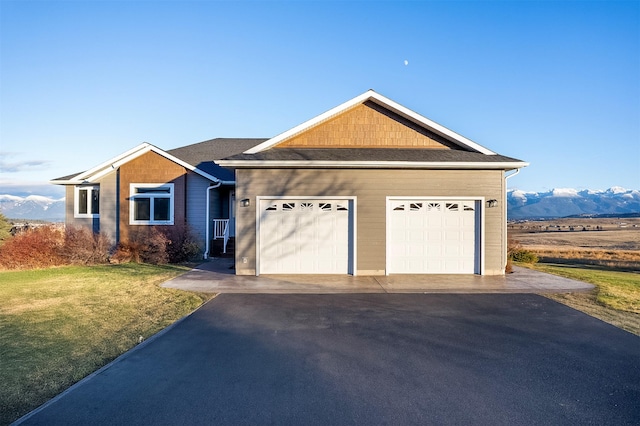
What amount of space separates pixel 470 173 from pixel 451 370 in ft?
26.7

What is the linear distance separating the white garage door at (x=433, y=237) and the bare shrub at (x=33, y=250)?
13107mm

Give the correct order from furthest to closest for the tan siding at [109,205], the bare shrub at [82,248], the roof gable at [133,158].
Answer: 1. the tan siding at [109,205]
2. the roof gable at [133,158]
3. the bare shrub at [82,248]

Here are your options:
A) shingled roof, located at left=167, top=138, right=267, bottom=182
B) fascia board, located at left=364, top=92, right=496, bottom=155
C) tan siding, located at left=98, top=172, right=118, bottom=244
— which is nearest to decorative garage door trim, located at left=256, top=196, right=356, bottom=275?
fascia board, located at left=364, top=92, right=496, bottom=155

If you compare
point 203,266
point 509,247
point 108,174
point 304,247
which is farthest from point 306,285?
point 108,174

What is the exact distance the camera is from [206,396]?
3877 mm

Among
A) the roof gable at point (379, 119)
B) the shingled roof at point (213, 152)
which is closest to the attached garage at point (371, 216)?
the roof gable at point (379, 119)

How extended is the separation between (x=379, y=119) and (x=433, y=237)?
180 inches

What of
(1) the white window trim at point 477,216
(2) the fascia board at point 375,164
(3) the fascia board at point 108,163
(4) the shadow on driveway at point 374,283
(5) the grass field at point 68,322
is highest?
(3) the fascia board at point 108,163

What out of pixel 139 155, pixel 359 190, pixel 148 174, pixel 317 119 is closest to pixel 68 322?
pixel 359 190

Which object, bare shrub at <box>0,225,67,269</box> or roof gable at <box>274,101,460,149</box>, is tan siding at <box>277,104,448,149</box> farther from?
bare shrub at <box>0,225,67,269</box>

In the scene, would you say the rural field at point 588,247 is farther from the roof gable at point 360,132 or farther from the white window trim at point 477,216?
the roof gable at point 360,132

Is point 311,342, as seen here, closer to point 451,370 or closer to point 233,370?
point 233,370

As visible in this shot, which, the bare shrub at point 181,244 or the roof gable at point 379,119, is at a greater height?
the roof gable at point 379,119

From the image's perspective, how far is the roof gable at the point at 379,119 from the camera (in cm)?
1217
